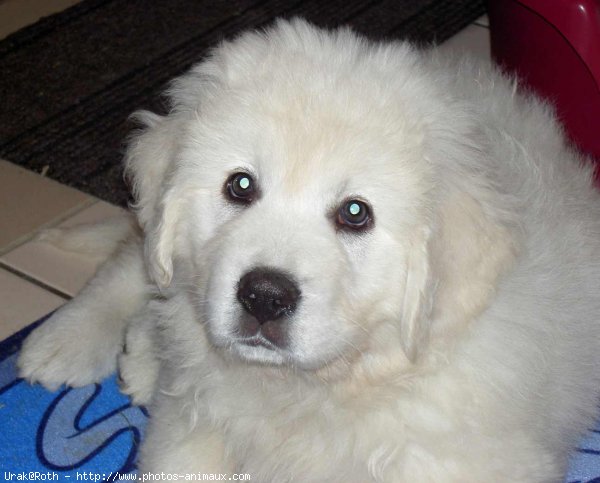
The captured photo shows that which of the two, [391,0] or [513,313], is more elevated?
[391,0]

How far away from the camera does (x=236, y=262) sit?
238 cm

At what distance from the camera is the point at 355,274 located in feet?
8.02

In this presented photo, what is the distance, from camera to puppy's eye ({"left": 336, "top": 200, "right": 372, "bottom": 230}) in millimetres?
2453

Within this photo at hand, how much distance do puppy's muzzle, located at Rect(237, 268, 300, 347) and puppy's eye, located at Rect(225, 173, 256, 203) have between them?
0.26 m

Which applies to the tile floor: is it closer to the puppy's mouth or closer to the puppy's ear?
the puppy's ear

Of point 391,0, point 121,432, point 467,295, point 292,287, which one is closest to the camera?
point 292,287

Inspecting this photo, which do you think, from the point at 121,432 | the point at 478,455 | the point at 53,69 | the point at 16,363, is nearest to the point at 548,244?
the point at 478,455

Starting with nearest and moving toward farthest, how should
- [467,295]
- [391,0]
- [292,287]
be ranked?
[292,287], [467,295], [391,0]

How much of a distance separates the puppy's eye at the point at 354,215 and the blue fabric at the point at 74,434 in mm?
1284

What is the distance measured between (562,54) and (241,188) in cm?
220

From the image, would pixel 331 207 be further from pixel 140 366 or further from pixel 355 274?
pixel 140 366

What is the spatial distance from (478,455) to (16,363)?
1.82 m

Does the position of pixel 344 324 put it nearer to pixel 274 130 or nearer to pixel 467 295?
pixel 467 295

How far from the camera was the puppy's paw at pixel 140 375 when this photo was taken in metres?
3.49
